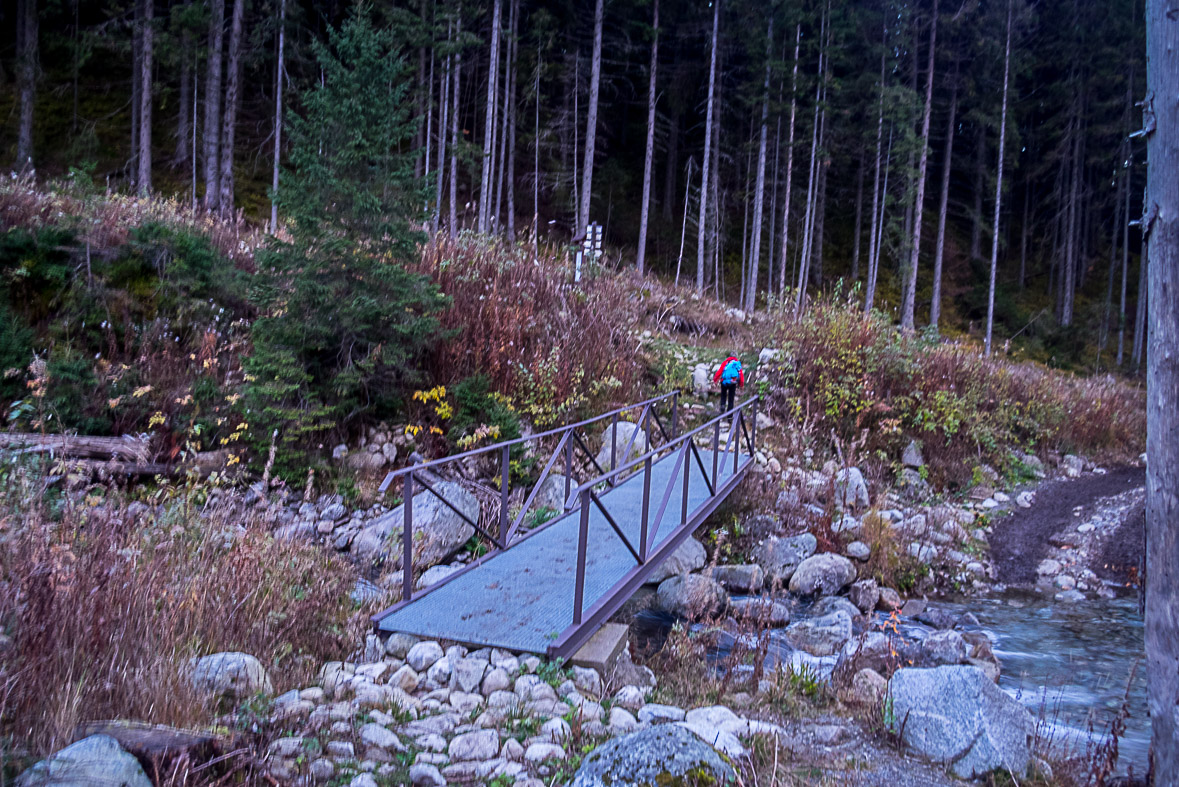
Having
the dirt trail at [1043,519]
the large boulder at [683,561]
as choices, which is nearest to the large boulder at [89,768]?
the large boulder at [683,561]

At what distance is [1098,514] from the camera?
11594mm

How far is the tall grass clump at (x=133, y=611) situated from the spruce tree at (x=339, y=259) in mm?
2729

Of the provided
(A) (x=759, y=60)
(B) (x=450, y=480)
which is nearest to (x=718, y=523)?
(B) (x=450, y=480)

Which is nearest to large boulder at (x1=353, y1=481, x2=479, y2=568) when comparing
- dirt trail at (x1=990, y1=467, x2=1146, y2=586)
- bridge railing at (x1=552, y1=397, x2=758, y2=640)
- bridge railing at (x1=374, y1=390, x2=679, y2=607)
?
bridge railing at (x1=374, y1=390, x2=679, y2=607)

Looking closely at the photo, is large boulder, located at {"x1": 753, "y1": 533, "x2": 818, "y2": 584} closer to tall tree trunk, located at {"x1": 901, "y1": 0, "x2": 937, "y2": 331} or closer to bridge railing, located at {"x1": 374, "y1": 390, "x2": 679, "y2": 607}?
bridge railing, located at {"x1": 374, "y1": 390, "x2": 679, "y2": 607}

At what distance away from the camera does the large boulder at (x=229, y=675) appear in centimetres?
340

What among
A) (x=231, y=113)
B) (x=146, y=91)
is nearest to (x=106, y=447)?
(x=231, y=113)

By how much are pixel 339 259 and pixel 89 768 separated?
21.1ft

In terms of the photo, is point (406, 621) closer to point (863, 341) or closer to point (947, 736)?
point (947, 736)

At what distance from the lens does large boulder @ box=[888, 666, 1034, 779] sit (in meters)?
3.82

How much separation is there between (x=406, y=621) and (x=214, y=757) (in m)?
2.03

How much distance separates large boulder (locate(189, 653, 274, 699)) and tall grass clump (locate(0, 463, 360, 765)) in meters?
0.08

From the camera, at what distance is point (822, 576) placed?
27.1ft

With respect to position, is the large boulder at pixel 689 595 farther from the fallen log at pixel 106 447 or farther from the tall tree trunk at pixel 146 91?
the tall tree trunk at pixel 146 91
